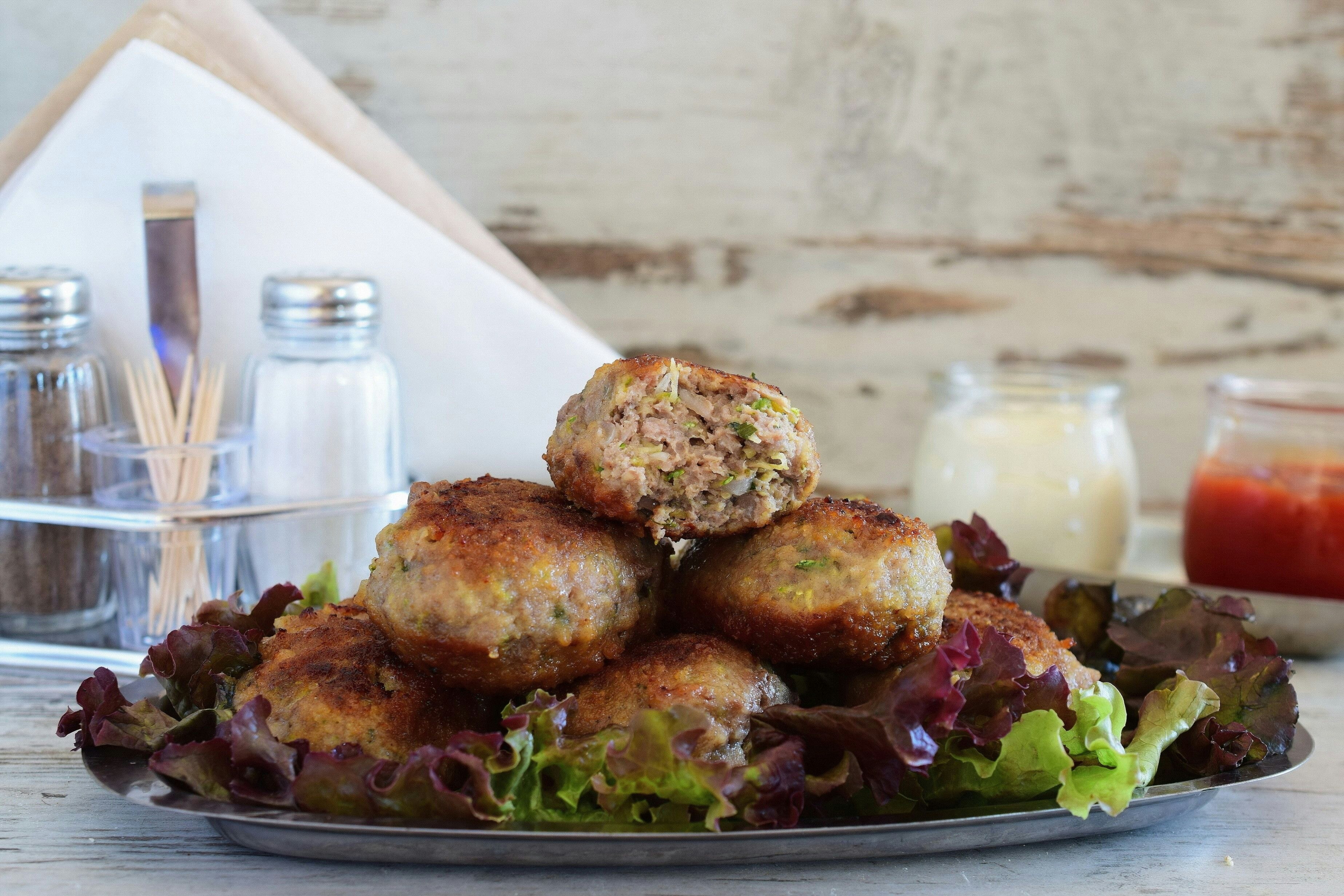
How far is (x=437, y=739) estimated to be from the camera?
1.28 metres

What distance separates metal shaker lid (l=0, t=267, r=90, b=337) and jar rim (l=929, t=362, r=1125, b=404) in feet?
5.70

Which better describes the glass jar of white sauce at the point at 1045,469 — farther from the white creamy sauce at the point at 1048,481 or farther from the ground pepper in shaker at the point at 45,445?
the ground pepper in shaker at the point at 45,445

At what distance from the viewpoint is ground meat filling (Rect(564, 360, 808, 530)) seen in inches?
50.3

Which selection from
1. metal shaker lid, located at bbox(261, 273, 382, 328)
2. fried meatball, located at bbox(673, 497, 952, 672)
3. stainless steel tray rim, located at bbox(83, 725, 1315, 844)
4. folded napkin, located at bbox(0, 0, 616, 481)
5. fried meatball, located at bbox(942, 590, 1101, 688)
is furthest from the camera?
folded napkin, located at bbox(0, 0, 616, 481)

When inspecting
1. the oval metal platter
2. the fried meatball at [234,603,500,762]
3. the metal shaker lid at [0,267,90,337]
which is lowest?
the oval metal platter

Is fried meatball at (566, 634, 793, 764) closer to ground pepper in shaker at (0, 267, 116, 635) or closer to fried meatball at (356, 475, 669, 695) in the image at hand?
fried meatball at (356, 475, 669, 695)

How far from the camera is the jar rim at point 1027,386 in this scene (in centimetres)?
244

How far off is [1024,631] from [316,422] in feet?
4.13

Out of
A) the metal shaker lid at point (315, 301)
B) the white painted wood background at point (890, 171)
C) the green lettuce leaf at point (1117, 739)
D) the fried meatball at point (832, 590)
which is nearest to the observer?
the green lettuce leaf at point (1117, 739)

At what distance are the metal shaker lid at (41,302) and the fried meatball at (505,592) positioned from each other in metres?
0.95

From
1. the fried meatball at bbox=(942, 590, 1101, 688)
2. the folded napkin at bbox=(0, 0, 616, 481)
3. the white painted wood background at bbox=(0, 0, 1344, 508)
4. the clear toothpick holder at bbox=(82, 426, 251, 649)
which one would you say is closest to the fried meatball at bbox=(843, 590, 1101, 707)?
the fried meatball at bbox=(942, 590, 1101, 688)

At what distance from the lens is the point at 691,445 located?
1299mm

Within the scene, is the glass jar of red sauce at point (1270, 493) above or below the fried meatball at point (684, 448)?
below

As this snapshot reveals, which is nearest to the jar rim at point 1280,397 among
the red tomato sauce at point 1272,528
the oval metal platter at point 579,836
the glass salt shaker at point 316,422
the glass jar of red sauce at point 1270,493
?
the glass jar of red sauce at point 1270,493
